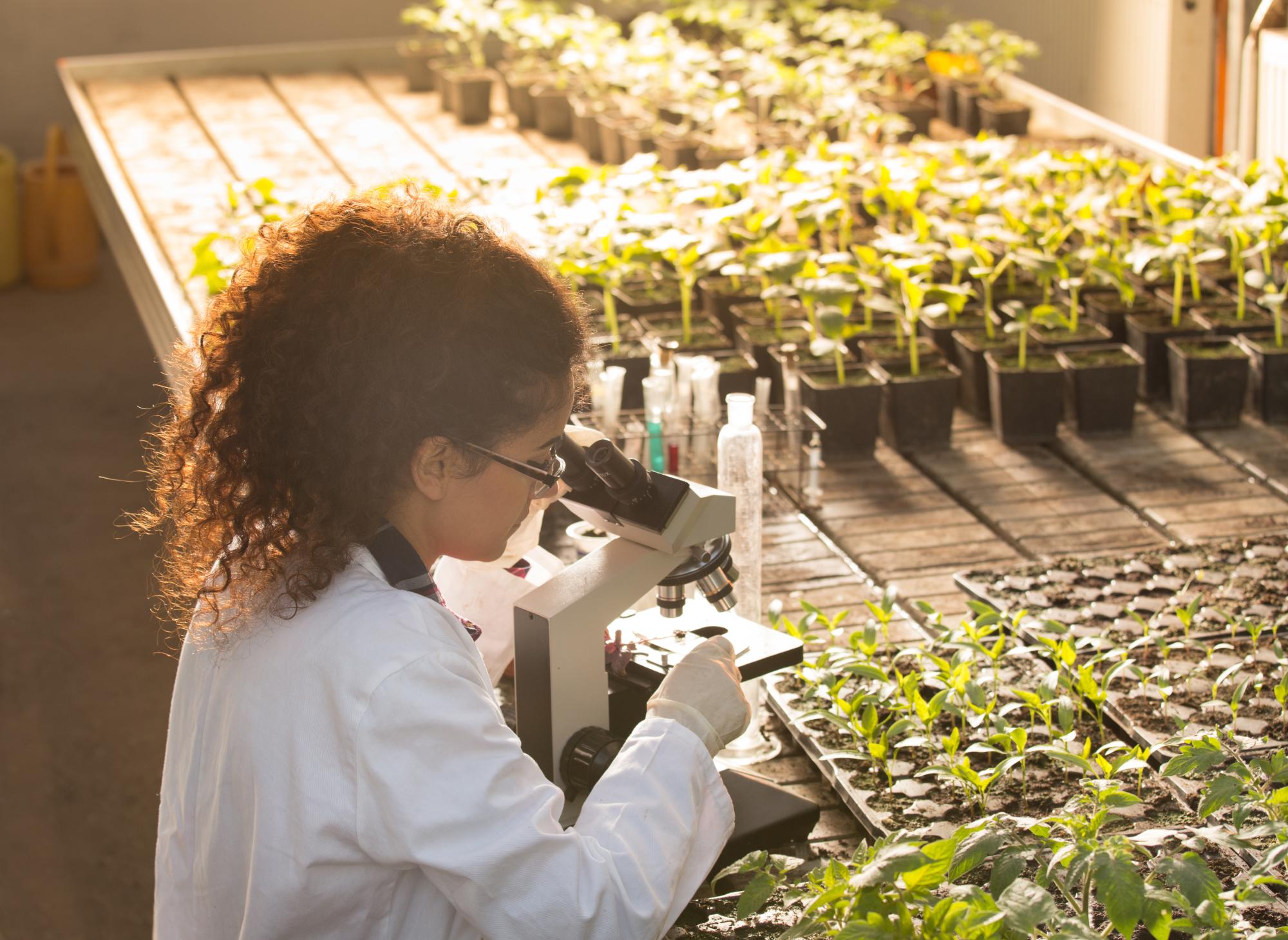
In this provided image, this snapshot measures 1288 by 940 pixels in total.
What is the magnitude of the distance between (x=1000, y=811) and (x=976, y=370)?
1.52 m

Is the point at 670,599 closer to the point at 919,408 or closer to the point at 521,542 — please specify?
the point at 521,542

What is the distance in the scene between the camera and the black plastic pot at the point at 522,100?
5445mm

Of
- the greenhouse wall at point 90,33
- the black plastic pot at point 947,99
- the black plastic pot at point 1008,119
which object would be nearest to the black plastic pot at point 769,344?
the black plastic pot at point 1008,119

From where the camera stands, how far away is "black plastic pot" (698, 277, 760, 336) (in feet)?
11.6

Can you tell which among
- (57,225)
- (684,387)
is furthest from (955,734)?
(57,225)

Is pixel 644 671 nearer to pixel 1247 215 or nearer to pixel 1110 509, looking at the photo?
pixel 1110 509

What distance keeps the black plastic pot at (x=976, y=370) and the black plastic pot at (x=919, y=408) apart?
12 centimetres

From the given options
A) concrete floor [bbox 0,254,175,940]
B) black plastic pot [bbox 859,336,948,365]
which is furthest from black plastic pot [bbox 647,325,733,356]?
concrete floor [bbox 0,254,175,940]

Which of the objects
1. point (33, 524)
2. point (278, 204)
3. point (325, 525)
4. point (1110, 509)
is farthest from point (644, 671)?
point (33, 524)

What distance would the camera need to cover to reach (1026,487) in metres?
2.72

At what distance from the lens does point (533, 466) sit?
1.31m

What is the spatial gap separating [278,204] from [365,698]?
2.53m

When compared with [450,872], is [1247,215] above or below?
above

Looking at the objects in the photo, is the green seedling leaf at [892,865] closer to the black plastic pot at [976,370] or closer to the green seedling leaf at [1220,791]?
the green seedling leaf at [1220,791]
